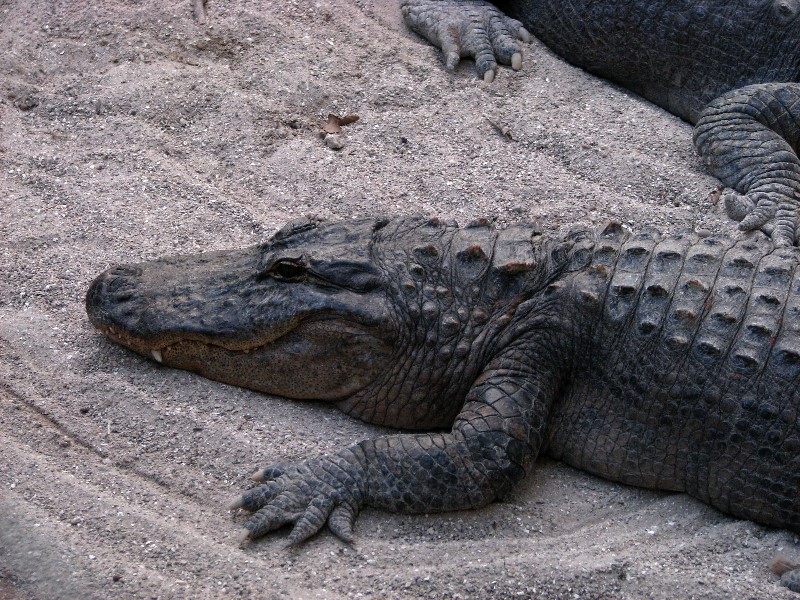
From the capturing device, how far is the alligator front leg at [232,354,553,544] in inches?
136

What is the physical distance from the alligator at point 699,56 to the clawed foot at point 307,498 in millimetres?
2775

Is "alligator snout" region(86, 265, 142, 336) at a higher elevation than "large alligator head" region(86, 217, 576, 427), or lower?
lower

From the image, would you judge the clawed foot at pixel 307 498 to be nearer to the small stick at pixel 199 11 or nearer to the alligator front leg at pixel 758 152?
the alligator front leg at pixel 758 152

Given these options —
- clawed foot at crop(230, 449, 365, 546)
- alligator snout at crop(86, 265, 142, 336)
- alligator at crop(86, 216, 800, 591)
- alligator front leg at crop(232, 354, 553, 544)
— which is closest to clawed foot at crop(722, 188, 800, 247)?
alligator at crop(86, 216, 800, 591)

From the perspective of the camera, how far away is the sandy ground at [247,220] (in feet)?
10.7

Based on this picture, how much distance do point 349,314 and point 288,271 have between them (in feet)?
1.04

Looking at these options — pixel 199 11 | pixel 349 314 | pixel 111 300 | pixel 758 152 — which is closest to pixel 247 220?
pixel 111 300

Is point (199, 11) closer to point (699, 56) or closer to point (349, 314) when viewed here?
point (699, 56)

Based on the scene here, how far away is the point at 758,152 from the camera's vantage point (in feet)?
17.9

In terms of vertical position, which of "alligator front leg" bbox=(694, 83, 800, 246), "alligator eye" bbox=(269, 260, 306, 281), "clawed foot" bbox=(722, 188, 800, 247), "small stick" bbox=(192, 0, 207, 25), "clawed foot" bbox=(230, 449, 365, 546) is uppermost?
"alligator front leg" bbox=(694, 83, 800, 246)

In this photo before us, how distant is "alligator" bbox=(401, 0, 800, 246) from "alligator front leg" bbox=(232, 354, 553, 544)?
2.28 meters

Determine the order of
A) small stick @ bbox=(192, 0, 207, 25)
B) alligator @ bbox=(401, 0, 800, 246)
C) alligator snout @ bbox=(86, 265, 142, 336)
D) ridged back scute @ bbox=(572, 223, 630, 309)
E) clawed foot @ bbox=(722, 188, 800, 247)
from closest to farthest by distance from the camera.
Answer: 1. ridged back scute @ bbox=(572, 223, 630, 309)
2. alligator snout @ bbox=(86, 265, 142, 336)
3. clawed foot @ bbox=(722, 188, 800, 247)
4. alligator @ bbox=(401, 0, 800, 246)
5. small stick @ bbox=(192, 0, 207, 25)

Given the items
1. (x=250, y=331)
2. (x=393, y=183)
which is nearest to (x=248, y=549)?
(x=250, y=331)

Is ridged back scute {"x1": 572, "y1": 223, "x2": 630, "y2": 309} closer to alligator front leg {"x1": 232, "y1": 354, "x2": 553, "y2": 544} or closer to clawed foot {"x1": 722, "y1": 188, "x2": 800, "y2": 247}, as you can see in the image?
alligator front leg {"x1": 232, "y1": 354, "x2": 553, "y2": 544}
